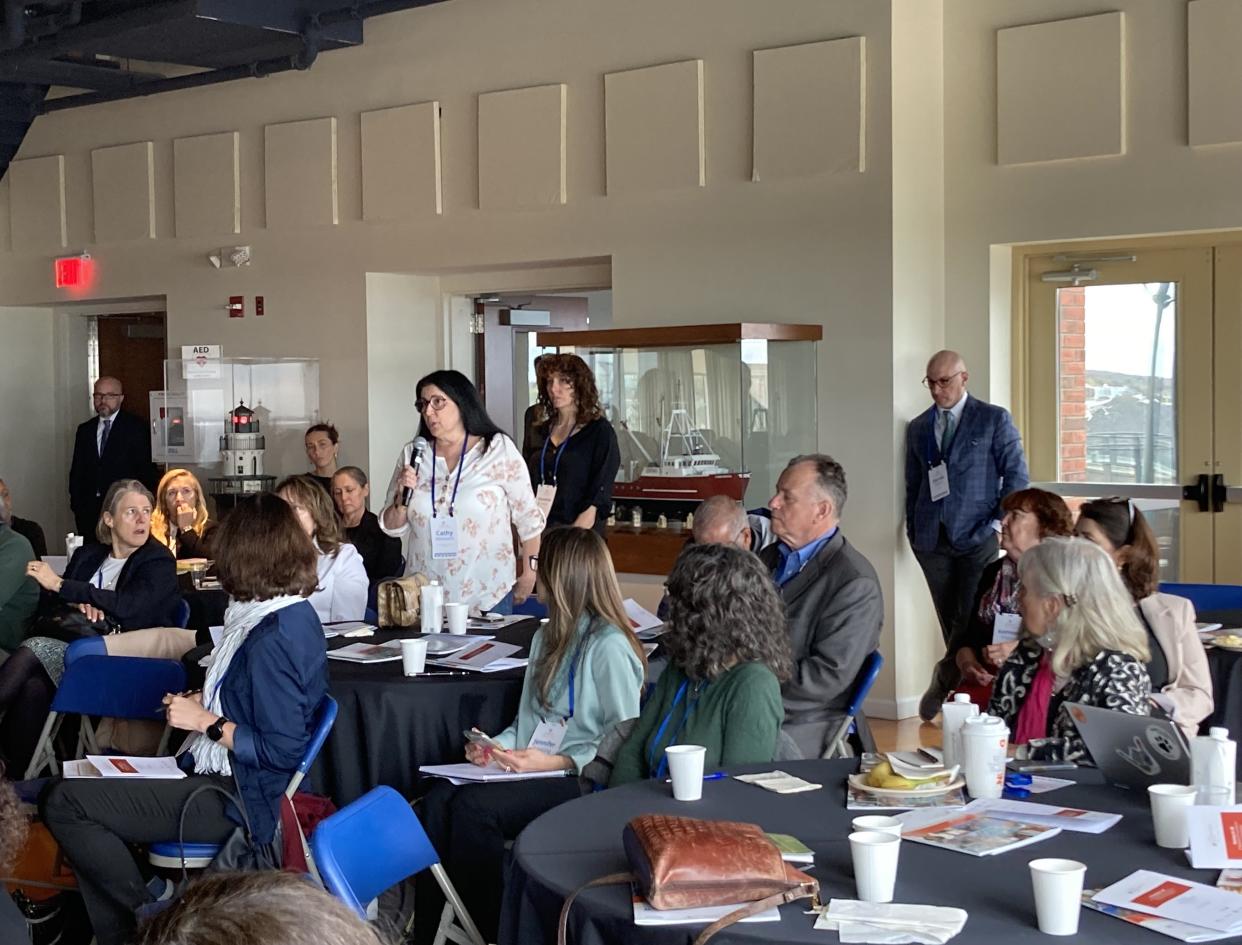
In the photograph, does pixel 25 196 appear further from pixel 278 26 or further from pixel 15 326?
pixel 278 26

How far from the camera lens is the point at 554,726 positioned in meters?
3.92

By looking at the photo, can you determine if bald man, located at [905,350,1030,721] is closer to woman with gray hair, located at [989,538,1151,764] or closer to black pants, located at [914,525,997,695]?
black pants, located at [914,525,997,695]

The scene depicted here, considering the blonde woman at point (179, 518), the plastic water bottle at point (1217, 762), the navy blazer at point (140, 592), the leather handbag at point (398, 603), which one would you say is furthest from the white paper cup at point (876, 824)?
the blonde woman at point (179, 518)

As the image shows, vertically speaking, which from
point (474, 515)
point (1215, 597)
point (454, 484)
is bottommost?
point (1215, 597)

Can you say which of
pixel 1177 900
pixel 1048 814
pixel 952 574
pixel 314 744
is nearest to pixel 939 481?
pixel 952 574

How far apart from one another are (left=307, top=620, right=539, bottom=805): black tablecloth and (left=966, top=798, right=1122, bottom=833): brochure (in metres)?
1.83

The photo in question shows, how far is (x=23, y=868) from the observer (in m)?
4.21

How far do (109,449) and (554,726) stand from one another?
25.0ft

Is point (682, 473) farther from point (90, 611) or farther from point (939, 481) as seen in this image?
point (90, 611)

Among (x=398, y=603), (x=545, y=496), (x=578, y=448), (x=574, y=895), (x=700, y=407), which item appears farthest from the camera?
(x=700, y=407)

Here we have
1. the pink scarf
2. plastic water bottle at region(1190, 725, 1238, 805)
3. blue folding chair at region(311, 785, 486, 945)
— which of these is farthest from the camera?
the pink scarf

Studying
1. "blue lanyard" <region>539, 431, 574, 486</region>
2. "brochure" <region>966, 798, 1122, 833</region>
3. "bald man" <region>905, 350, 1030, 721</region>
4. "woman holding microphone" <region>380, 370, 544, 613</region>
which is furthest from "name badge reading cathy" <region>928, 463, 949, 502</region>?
"brochure" <region>966, 798, 1122, 833</region>

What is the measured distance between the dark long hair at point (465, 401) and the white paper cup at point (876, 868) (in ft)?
11.6

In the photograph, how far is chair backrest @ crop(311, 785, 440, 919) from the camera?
270 cm
